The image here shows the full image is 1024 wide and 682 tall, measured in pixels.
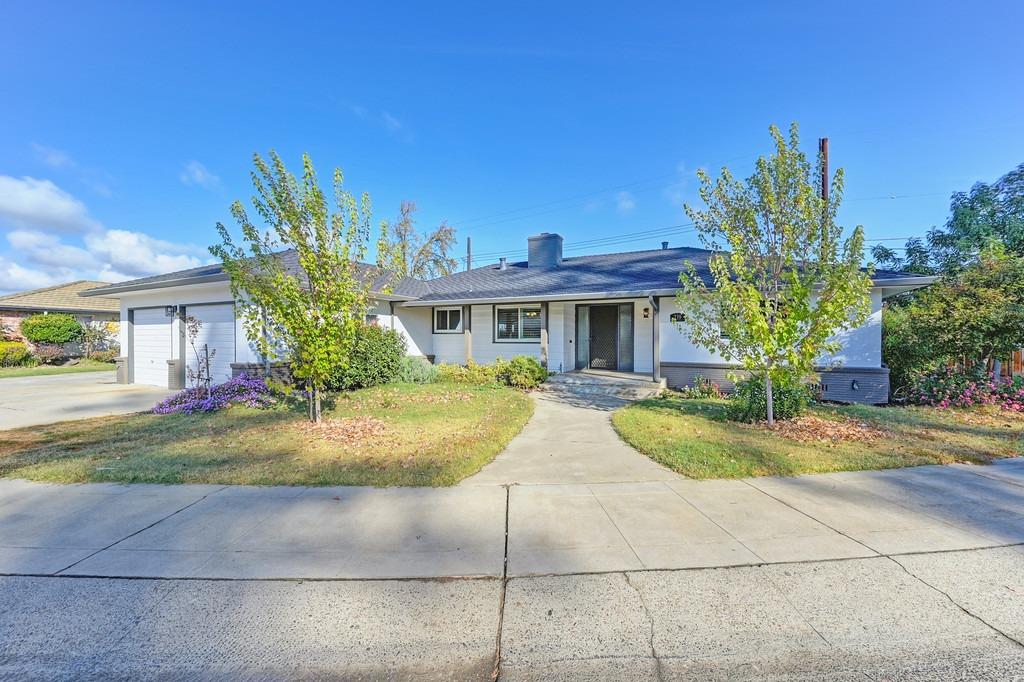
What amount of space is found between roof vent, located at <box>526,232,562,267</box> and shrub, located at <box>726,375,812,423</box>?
1072 cm

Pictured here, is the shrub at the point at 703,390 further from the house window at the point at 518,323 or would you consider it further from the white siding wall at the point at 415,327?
the white siding wall at the point at 415,327

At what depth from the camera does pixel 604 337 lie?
14.0 metres

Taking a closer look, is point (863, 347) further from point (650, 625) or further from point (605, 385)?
point (650, 625)

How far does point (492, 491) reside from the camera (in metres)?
4.38

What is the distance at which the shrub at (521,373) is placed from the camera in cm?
1168

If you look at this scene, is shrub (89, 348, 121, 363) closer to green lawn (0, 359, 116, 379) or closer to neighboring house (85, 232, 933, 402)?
green lawn (0, 359, 116, 379)

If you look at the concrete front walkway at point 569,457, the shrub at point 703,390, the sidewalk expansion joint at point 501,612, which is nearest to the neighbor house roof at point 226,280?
the concrete front walkway at point 569,457

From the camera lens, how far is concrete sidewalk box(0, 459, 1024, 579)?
3.04m

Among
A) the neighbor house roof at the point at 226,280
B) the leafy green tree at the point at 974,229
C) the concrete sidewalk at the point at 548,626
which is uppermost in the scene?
the leafy green tree at the point at 974,229

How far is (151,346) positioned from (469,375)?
987 centimetres

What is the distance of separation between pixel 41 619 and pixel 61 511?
1.96 meters

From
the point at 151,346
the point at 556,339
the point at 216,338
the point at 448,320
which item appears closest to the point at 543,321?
the point at 556,339

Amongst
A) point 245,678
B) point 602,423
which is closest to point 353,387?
point 602,423

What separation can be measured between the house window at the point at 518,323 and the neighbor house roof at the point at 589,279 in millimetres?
730
